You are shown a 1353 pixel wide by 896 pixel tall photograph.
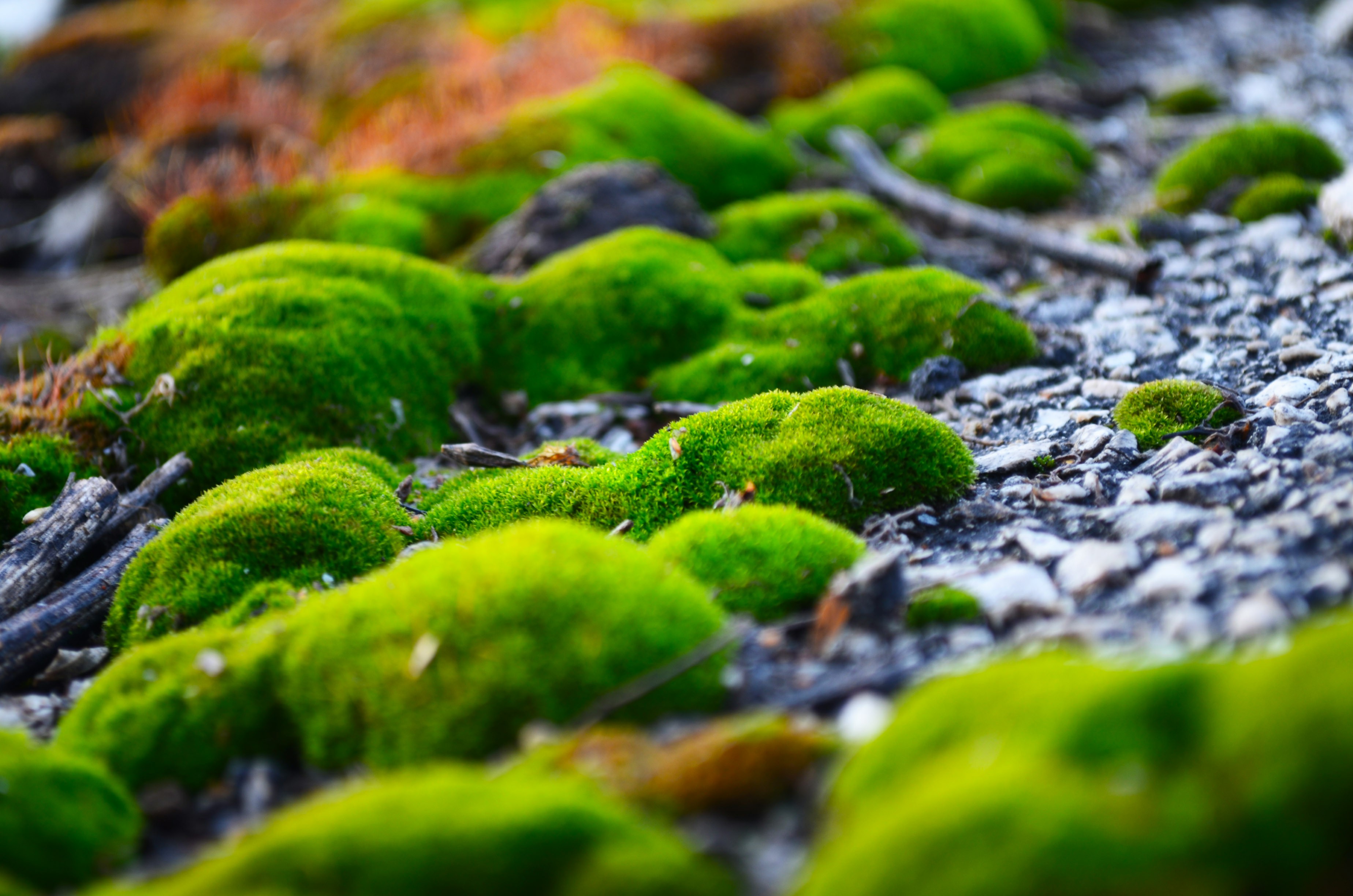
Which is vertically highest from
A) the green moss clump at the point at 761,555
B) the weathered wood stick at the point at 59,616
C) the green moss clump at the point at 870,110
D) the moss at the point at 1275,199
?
the green moss clump at the point at 870,110

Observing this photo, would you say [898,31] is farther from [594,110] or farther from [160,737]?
[160,737]

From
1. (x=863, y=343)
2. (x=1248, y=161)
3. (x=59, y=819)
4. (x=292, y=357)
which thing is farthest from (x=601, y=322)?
(x=1248, y=161)

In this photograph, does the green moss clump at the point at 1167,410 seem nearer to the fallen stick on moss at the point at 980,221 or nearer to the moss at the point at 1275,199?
the fallen stick on moss at the point at 980,221

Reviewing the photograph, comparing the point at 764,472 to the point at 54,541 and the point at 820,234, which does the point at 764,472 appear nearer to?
the point at 54,541

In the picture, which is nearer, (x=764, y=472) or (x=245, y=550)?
(x=245, y=550)

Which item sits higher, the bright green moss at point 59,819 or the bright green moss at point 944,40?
the bright green moss at point 944,40

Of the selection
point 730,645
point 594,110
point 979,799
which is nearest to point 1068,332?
point 730,645

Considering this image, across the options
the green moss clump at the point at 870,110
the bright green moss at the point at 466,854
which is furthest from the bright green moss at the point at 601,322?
the green moss clump at the point at 870,110
